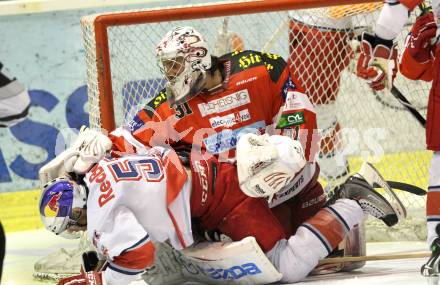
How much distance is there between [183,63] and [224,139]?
1.07ft

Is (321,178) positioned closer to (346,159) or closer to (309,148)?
(346,159)

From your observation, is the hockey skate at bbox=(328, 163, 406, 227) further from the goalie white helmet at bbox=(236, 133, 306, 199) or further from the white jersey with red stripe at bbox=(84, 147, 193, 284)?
the white jersey with red stripe at bbox=(84, 147, 193, 284)

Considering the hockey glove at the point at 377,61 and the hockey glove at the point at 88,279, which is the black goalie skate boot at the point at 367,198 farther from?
the hockey glove at the point at 88,279

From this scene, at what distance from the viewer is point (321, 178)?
4.78 m

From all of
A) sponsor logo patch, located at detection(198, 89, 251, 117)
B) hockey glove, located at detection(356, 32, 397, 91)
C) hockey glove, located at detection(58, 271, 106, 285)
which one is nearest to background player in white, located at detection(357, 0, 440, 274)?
hockey glove, located at detection(356, 32, 397, 91)

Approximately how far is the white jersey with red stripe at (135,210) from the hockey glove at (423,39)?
0.84 metres

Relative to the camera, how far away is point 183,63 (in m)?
3.49

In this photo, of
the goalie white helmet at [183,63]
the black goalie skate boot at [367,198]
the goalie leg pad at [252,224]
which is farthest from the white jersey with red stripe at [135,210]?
the black goalie skate boot at [367,198]

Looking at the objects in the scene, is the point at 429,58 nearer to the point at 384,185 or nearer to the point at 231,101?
the point at 384,185

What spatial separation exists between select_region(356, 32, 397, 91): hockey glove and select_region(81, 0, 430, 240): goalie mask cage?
50cm

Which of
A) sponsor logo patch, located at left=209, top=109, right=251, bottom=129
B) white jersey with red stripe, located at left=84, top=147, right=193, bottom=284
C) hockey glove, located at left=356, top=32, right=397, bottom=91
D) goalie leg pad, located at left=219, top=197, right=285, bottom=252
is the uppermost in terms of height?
hockey glove, located at left=356, top=32, right=397, bottom=91

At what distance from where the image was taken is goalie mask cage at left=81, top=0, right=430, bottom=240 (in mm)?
3969

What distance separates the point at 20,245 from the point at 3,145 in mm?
803

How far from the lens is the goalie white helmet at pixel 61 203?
316cm
